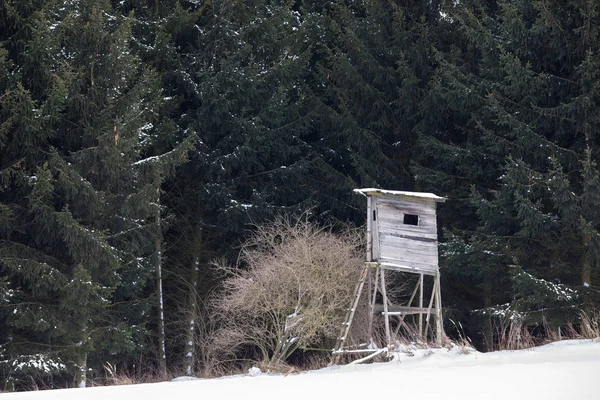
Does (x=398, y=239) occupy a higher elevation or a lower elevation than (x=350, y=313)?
higher

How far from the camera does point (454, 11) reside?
25141 millimetres

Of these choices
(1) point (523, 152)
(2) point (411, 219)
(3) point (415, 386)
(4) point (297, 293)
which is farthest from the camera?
(1) point (523, 152)

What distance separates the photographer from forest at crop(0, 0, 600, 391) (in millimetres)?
19219

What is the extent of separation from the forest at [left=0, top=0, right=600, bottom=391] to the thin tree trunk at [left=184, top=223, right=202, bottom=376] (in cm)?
6

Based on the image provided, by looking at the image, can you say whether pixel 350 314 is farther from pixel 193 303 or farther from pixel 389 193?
pixel 193 303

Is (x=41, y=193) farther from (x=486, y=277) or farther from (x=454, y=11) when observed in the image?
(x=454, y=11)

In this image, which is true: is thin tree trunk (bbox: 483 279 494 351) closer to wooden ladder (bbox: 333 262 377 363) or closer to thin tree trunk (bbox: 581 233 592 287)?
thin tree trunk (bbox: 581 233 592 287)

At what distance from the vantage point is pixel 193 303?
24.3 metres

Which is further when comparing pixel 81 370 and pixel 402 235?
pixel 81 370

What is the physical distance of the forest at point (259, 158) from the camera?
19.2m

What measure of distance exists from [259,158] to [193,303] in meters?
4.62

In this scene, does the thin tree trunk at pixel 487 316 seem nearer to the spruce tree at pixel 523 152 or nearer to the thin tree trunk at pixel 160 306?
the spruce tree at pixel 523 152

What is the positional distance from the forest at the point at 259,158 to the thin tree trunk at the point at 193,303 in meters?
0.06

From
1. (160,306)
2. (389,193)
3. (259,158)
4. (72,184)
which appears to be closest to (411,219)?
(389,193)
